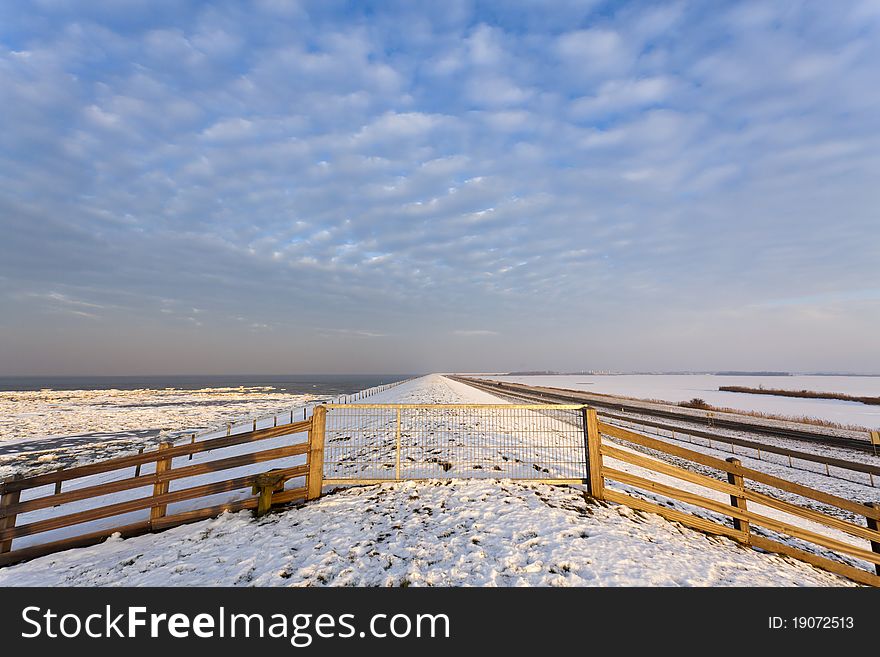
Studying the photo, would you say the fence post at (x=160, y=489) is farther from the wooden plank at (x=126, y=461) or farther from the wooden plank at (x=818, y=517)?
the wooden plank at (x=818, y=517)

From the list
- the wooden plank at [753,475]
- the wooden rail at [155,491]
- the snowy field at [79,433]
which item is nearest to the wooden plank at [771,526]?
the wooden plank at [753,475]

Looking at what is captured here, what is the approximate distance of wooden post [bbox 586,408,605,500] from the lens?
21.0ft

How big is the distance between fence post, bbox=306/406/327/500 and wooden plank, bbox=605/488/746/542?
508 centimetres

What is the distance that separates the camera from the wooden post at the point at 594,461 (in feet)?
21.0

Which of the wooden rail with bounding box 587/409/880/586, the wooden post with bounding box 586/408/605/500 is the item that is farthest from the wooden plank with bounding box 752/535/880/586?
the wooden post with bounding box 586/408/605/500

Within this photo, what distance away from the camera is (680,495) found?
20.1 feet

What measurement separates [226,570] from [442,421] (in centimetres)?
1060

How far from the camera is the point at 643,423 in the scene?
2472cm

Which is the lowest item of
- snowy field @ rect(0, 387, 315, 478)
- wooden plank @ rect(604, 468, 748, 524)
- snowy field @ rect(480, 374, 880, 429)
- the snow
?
snowy field @ rect(480, 374, 880, 429)

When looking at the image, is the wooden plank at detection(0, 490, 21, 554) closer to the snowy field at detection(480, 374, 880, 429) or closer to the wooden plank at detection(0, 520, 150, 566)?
the wooden plank at detection(0, 520, 150, 566)

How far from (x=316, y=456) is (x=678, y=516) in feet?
20.4
